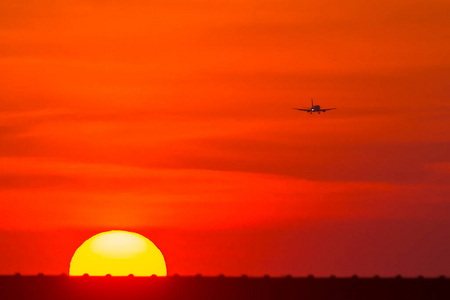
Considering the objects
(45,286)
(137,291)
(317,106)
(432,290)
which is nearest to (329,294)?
(432,290)

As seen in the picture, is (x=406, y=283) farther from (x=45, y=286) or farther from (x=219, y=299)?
(x=45, y=286)

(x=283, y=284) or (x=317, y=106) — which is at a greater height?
(x=317, y=106)

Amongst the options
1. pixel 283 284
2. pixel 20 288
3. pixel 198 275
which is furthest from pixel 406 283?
pixel 20 288

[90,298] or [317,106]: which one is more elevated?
[317,106]

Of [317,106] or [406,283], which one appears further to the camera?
[317,106]

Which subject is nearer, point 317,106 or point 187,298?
point 187,298

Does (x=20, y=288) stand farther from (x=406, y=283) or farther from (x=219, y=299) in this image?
(x=406, y=283)
